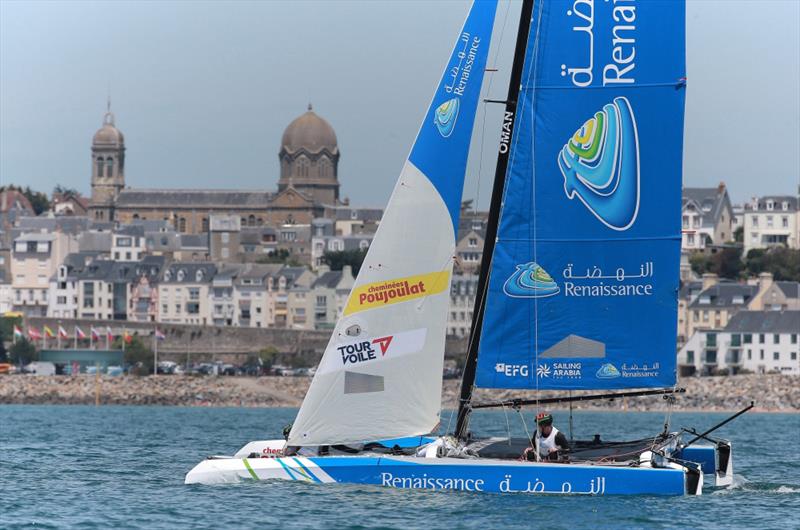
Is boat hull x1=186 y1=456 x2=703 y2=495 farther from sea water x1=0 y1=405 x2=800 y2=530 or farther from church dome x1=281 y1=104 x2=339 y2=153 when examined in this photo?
church dome x1=281 y1=104 x2=339 y2=153

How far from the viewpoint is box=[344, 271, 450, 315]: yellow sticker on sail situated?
850 inches

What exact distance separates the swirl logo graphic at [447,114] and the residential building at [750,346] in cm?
7679

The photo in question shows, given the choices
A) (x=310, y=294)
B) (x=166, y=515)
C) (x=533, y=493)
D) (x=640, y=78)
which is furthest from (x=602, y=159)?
(x=310, y=294)

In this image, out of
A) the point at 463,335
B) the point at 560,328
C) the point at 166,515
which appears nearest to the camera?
the point at 166,515

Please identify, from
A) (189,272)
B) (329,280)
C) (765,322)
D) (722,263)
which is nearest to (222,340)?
(329,280)

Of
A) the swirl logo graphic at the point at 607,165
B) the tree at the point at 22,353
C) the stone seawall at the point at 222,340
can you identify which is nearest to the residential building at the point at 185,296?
the stone seawall at the point at 222,340

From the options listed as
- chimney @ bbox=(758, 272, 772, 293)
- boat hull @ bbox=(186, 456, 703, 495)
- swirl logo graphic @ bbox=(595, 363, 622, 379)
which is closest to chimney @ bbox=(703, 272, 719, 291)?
chimney @ bbox=(758, 272, 772, 293)

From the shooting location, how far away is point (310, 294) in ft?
426

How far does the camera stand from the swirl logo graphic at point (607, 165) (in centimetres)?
2130

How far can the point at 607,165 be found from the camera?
21.5 metres

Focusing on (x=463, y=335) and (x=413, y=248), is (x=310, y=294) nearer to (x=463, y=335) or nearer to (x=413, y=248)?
(x=463, y=335)

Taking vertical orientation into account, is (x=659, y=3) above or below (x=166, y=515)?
above

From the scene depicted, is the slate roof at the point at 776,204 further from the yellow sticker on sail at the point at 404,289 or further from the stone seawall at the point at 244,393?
the yellow sticker on sail at the point at 404,289

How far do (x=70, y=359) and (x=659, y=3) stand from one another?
285ft
